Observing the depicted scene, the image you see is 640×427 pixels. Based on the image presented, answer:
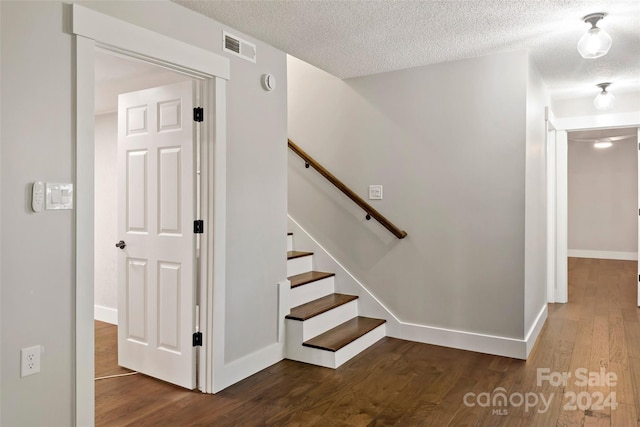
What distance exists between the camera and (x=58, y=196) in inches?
80.0

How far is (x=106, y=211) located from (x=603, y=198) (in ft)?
29.7

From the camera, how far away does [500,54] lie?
355 centimetres

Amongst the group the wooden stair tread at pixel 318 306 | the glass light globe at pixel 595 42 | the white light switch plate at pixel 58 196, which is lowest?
the wooden stair tread at pixel 318 306

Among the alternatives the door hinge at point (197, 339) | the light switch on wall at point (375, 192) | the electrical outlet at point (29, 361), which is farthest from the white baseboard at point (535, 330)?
the electrical outlet at point (29, 361)

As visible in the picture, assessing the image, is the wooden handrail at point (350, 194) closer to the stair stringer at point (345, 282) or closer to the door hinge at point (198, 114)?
the stair stringer at point (345, 282)

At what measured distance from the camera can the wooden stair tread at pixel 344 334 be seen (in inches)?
135

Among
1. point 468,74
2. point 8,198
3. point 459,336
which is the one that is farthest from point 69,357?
point 468,74

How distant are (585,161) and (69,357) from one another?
986cm

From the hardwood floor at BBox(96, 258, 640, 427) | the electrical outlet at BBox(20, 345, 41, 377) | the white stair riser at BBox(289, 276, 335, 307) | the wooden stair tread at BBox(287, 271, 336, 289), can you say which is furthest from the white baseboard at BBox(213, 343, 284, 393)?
the electrical outlet at BBox(20, 345, 41, 377)

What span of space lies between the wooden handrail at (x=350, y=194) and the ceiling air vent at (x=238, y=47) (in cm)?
132

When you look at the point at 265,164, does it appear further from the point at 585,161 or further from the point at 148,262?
the point at 585,161

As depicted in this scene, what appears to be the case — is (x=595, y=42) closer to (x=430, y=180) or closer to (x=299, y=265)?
(x=430, y=180)

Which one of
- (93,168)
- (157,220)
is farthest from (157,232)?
(93,168)

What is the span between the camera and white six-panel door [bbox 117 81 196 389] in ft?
9.74
